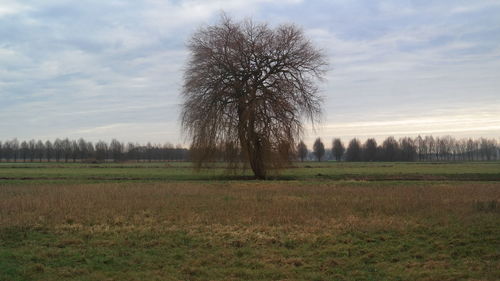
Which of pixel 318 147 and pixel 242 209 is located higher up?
pixel 318 147

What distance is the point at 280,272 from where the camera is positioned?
838 cm

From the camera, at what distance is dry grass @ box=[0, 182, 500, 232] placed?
43.7ft

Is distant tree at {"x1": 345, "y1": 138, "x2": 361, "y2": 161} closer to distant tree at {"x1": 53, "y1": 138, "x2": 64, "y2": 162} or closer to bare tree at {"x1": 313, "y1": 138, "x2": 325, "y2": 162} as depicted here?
bare tree at {"x1": 313, "y1": 138, "x2": 325, "y2": 162}

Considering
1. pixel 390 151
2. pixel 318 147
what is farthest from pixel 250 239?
pixel 390 151

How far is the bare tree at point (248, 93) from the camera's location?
118ft

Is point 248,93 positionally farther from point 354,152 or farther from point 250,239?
point 354,152

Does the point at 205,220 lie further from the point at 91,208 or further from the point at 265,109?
the point at 265,109

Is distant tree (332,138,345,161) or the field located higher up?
distant tree (332,138,345,161)

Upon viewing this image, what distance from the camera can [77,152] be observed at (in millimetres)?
155250

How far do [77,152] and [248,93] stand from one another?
134096 millimetres

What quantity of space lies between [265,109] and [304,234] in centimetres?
2493

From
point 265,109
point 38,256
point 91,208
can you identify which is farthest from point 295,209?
point 265,109

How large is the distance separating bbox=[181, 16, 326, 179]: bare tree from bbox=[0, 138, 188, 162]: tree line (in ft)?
386

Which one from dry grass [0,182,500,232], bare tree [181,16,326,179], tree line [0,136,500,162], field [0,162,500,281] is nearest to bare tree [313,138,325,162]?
tree line [0,136,500,162]
